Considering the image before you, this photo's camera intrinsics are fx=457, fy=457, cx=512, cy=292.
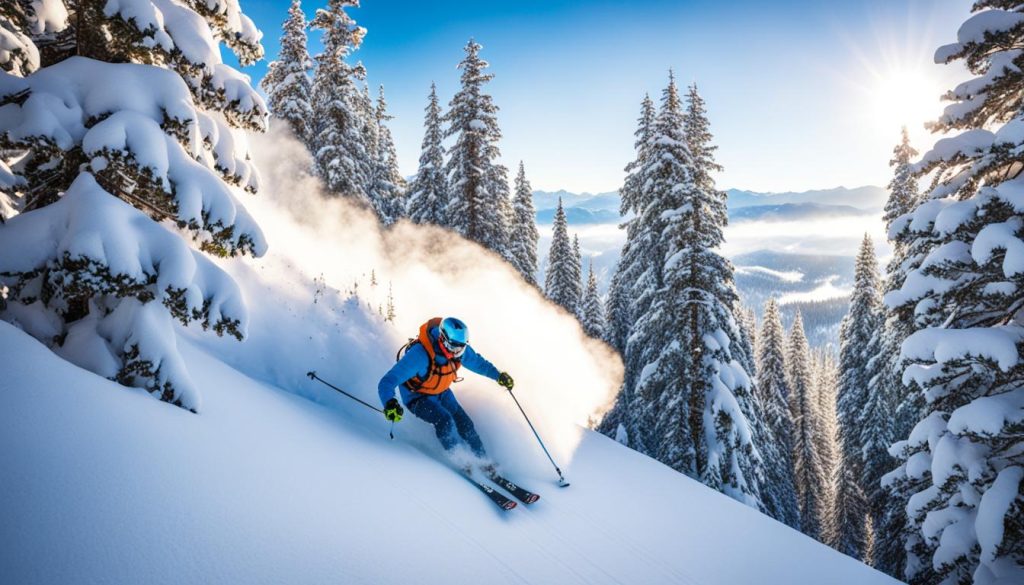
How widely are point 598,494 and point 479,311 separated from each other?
9.25m

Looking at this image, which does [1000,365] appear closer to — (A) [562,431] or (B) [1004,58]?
(B) [1004,58]

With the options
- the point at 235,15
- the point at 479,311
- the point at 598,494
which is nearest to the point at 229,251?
the point at 235,15

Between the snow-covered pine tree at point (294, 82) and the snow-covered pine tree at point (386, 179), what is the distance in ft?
17.9

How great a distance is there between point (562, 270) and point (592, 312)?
3925 millimetres

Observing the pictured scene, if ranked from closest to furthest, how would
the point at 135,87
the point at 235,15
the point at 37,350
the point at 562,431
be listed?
the point at 37,350, the point at 135,87, the point at 235,15, the point at 562,431

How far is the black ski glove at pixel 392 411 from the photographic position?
6363 millimetres

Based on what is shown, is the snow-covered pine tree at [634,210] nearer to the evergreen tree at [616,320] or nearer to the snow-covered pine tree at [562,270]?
the evergreen tree at [616,320]

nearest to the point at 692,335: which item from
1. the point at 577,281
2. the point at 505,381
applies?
the point at 505,381

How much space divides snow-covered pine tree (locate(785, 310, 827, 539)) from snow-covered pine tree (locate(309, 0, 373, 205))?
102 ft

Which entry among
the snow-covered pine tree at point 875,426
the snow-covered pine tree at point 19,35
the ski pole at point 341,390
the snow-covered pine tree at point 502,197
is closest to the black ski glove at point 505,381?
the ski pole at point 341,390

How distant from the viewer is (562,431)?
29.4 ft

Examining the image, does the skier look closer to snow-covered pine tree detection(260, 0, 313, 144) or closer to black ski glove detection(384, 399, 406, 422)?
black ski glove detection(384, 399, 406, 422)

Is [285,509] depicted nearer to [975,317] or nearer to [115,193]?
[115,193]

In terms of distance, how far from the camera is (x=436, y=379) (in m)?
7.21
